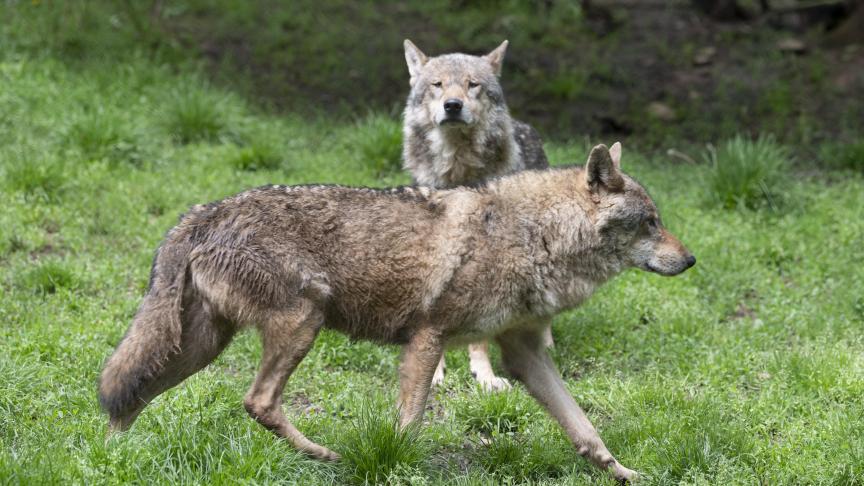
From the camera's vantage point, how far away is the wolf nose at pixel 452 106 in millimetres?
7109

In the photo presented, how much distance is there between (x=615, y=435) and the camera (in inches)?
218

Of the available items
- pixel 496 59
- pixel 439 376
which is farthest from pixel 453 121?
pixel 439 376

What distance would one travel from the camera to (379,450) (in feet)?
15.7

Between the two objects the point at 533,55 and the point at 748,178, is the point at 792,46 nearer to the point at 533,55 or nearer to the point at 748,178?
the point at 533,55

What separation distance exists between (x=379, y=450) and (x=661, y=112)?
8.58 metres

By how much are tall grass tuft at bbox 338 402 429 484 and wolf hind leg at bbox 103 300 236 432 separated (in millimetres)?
849

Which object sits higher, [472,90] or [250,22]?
[472,90]

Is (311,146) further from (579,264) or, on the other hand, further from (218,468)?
(218,468)

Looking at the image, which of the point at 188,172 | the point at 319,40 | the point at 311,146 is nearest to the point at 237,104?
the point at 311,146

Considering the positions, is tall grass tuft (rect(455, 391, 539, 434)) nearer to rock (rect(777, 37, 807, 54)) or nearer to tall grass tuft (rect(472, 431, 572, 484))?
tall grass tuft (rect(472, 431, 572, 484))

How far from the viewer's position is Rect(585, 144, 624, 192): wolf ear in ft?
17.1

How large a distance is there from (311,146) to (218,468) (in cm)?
644

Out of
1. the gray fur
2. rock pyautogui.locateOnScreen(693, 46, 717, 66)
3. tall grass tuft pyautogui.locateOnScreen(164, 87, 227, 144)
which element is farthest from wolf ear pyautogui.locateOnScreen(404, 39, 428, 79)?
rock pyautogui.locateOnScreen(693, 46, 717, 66)

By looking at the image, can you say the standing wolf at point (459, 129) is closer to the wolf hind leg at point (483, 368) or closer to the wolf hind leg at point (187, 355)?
the wolf hind leg at point (483, 368)
